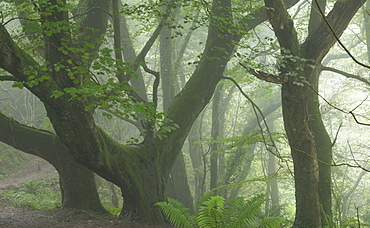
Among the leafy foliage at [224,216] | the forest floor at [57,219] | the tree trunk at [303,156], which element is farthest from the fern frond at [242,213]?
the forest floor at [57,219]

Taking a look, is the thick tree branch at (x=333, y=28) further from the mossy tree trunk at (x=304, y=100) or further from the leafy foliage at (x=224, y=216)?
the leafy foliage at (x=224, y=216)

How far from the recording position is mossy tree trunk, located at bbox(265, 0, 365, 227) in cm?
511

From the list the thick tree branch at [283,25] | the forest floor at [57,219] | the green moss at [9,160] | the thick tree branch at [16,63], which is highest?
the thick tree branch at [283,25]

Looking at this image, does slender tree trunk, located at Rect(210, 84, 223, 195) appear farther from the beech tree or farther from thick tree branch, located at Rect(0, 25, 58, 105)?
thick tree branch, located at Rect(0, 25, 58, 105)

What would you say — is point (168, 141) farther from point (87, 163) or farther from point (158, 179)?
point (87, 163)

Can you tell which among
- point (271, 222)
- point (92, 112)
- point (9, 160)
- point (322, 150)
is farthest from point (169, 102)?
point (9, 160)

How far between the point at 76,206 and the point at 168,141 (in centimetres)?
222

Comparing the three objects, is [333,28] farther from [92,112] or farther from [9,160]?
[9,160]

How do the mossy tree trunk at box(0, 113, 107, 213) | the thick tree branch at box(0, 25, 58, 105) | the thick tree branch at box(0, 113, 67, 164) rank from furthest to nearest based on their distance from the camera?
the mossy tree trunk at box(0, 113, 107, 213)
the thick tree branch at box(0, 113, 67, 164)
the thick tree branch at box(0, 25, 58, 105)

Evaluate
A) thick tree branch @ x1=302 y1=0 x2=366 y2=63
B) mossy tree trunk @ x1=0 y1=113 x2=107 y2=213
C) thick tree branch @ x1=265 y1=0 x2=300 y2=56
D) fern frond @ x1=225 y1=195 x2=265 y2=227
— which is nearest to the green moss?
mossy tree trunk @ x1=0 y1=113 x2=107 y2=213

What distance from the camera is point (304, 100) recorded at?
5230mm

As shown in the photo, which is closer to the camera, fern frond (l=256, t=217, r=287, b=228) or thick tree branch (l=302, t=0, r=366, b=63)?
fern frond (l=256, t=217, r=287, b=228)

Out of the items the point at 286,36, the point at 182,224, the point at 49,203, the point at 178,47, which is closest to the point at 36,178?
the point at 49,203

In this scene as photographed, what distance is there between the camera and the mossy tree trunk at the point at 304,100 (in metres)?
5.11
